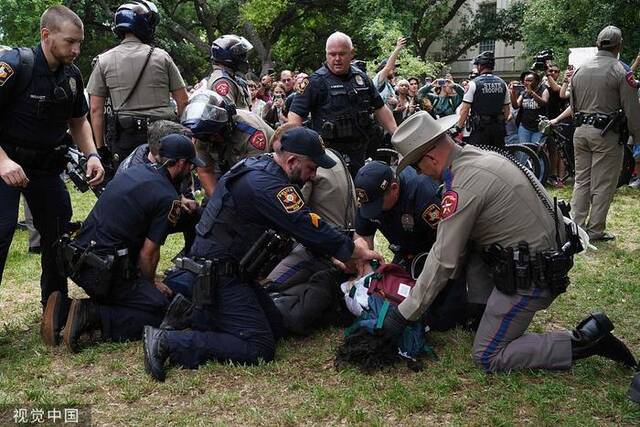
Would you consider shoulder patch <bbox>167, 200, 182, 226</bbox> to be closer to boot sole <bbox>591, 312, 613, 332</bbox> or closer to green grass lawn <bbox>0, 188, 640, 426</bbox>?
green grass lawn <bbox>0, 188, 640, 426</bbox>

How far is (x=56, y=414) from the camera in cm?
343

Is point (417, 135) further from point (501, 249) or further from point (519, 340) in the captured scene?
point (519, 340)

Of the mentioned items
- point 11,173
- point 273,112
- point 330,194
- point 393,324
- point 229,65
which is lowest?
point 273,112

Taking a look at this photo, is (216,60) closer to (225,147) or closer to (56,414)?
(225,147)

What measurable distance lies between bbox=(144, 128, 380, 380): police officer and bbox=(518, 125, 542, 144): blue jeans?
23.5 ft

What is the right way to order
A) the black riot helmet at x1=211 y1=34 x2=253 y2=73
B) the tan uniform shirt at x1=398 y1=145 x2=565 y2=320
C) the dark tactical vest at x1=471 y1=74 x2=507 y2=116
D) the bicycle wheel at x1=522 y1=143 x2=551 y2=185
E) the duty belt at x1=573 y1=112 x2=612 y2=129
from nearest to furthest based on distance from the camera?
1. the tan uniform shirt at x1=398 y1=145 x2=565 y2=320
2. the black riot helmet at x1=211 y1=34 x2=253 y2=73
3. the duty belt at x1=573 y1=112 x2=612 y2=129
4. the dark tactical vest at x1=471 y1=74 x2=507 y2=116
5. the bicycle wheel at x1=522 y1=143 x2=551 y2=185

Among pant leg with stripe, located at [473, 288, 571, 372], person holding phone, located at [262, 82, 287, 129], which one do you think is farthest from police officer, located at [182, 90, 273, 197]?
person holding phone, located at [262, 82, 287, 129]

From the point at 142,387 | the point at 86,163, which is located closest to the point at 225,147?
the point at 86,163

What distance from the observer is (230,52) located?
5.89m

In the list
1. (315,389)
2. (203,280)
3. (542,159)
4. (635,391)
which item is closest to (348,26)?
(542,159)

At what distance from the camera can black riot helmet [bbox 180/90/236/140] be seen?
4777 millimetres

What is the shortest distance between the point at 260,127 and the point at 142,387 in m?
2.24

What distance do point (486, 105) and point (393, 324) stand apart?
580 centimetres

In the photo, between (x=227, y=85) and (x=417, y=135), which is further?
(x=227, y=85)
